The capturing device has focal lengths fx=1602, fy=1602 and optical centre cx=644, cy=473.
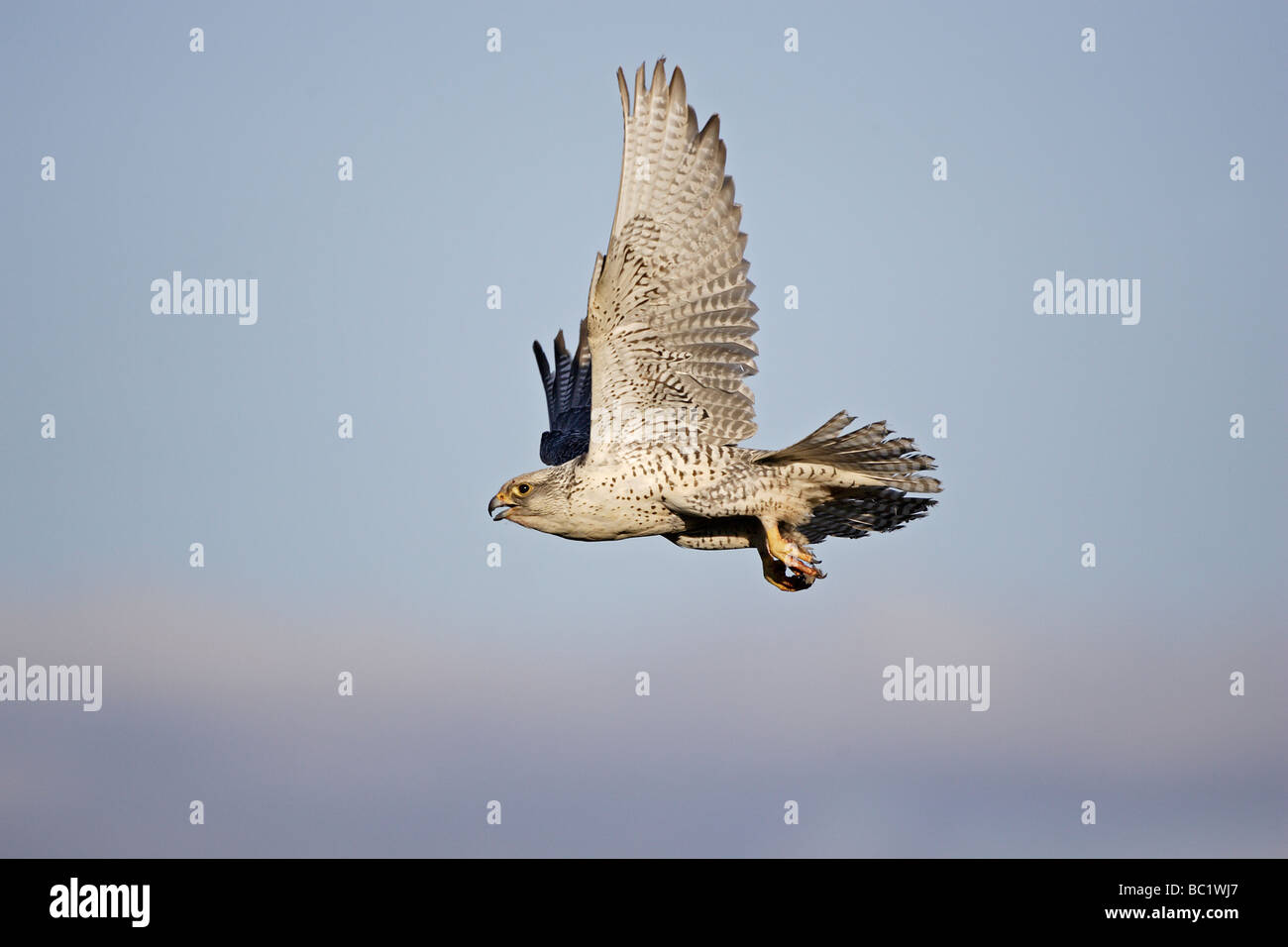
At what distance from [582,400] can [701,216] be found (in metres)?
4.08

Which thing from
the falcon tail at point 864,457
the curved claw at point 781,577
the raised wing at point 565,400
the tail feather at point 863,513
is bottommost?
the curved claw at point 781,577

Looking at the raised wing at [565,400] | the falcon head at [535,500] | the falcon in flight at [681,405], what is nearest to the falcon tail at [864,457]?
the falcon in flight at [681,405]

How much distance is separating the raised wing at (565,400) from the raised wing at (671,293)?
228cm

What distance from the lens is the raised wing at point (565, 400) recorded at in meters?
14.6

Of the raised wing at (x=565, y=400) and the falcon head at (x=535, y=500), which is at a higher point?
the raised wing at (x=565, y=400)

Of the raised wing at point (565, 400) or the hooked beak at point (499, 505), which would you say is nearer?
the hooked beak at point (499, 505)

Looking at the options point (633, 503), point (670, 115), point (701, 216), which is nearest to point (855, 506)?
point (633, 503)

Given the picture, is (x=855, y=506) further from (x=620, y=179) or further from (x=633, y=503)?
(x=620, y=179)

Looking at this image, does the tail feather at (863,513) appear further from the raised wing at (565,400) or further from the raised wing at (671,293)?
the raised wing at (565,400)

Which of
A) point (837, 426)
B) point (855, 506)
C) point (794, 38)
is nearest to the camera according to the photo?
point (837, 426)

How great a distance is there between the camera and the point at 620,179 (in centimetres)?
1179

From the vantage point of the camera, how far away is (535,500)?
40.2ft

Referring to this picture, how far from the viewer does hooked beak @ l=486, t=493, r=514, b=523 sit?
12.4m

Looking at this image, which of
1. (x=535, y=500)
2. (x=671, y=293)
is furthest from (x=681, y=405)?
(x=535, y=500)
